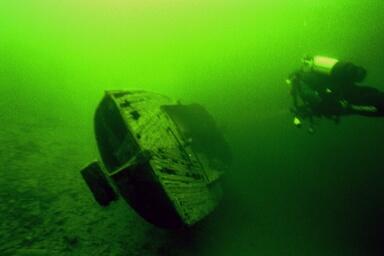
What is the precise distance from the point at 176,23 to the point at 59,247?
90.2ft

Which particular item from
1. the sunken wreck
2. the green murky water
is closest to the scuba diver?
the sunken wreck

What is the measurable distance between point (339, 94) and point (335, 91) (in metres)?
0.08

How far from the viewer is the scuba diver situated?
4223 millimetres

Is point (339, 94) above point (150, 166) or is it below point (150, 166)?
above

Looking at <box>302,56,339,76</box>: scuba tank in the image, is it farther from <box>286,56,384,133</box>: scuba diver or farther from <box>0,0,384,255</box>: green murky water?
<box>0,0,384,255</box>: green murky water

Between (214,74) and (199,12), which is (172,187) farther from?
(199,12)

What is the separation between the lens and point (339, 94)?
4.51 meters

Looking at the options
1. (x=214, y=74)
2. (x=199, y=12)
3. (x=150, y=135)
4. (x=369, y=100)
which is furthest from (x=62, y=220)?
(x=199, y=12)

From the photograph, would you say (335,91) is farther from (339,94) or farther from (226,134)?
(226,134)

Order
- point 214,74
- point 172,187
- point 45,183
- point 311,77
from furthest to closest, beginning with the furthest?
point 214,74
point 45,183
point 311,77
point 172,187

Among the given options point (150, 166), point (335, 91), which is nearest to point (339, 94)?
point (335, 91)

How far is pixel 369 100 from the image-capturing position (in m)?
4.31

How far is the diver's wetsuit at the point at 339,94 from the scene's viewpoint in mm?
4223

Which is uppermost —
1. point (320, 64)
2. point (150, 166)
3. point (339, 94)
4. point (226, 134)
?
point (320, 64)
